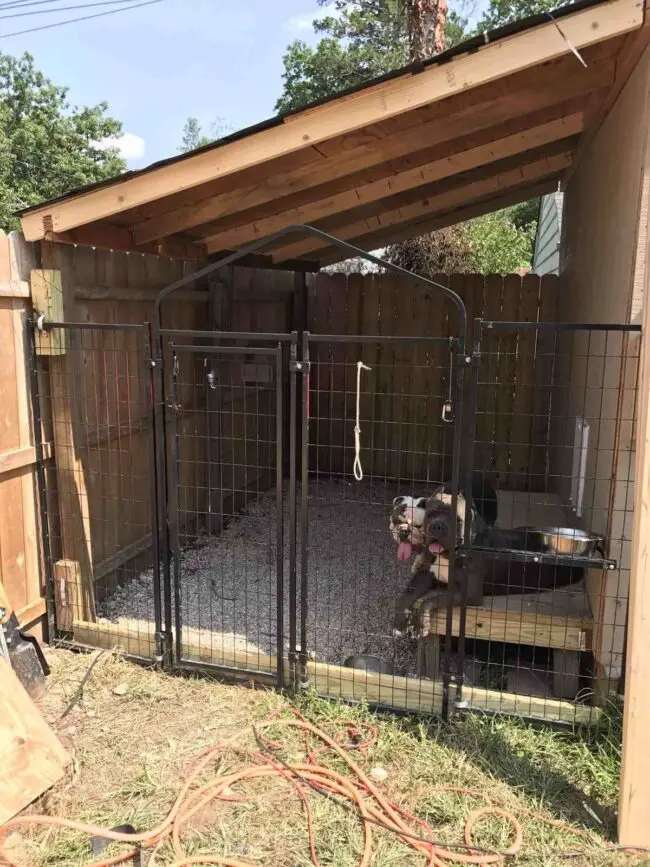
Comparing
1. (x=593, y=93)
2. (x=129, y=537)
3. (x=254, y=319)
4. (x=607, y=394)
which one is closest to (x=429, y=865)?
(x=607, y=394)

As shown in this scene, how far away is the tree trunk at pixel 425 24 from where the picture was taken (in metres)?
8.12

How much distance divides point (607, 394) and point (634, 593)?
3.99ft

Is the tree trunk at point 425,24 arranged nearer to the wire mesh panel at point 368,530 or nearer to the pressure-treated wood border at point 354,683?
→ the wire mesh panel at point 368,530

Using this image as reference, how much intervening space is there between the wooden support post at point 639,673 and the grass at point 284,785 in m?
0.16

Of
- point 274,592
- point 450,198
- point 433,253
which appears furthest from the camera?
point 433,253

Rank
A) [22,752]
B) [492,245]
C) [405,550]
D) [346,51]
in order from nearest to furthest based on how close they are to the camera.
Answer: [22,752] < [405,550] < [492,245] < [346,51]

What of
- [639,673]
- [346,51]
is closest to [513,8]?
[346,51]

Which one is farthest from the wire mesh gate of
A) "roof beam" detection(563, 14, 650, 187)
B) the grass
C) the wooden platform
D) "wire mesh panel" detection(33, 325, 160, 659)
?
"roof beam" detection(563, 14, 650, 187)

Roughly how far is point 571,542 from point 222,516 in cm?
311

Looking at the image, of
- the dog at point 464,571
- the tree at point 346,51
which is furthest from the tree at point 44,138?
the dog at point 464,571

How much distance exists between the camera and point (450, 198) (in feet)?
19.0

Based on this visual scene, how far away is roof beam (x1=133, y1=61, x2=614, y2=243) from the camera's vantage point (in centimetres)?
334

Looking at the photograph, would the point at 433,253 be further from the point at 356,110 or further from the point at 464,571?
the point at 464,571

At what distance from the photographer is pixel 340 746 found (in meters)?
2.99
